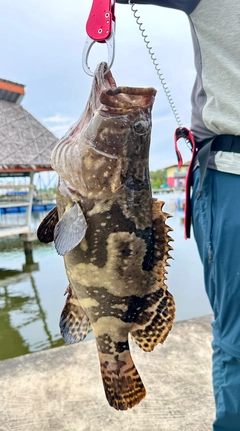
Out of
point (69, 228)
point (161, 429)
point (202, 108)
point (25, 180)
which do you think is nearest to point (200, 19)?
point (202, 108)

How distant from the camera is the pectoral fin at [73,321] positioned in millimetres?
1370

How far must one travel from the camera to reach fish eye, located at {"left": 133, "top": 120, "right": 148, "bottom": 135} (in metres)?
1.25

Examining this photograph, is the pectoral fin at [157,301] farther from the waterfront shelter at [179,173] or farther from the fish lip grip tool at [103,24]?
the waterfront shelter at [179,173]

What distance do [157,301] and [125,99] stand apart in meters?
0.74

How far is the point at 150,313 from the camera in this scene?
1.34 meters

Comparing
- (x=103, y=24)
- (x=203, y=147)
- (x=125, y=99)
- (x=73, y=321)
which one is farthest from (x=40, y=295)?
(x=103, y=24)

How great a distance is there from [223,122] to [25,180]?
11226mm

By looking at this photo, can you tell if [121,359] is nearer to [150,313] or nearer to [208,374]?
[150,313]

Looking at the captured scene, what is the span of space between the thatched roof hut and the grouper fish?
8.64 metres

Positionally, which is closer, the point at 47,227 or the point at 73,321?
the point at 47,227

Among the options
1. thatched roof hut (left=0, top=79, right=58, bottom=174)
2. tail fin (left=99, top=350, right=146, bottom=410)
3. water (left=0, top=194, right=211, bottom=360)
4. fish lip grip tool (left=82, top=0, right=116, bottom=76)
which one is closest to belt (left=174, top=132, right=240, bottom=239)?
fish lip grip tool (left=82, top=0, right=116, bottom=76)

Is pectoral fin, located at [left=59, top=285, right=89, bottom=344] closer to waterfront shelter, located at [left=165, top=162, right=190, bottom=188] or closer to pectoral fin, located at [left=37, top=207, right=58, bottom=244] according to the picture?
pectoral fin, located at [left=37, top=207, right=58, bottom=244]

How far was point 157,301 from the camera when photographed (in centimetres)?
135

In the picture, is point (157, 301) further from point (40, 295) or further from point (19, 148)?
point (19, 148)
